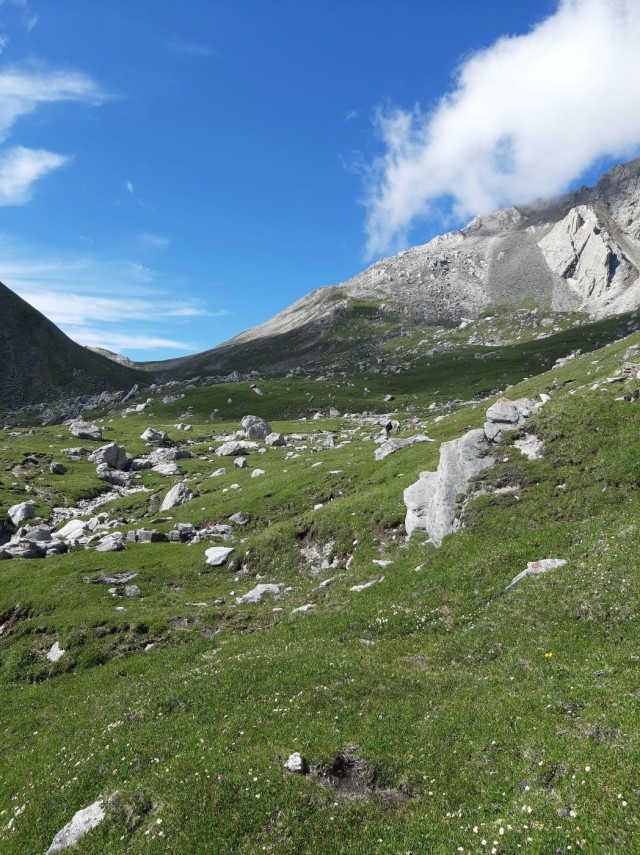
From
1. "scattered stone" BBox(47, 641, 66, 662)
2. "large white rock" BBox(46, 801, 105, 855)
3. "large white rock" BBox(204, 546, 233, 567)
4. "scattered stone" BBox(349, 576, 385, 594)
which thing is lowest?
"scattered stone" BBox(47, 641, 66, 662)

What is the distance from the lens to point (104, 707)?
2130 cm

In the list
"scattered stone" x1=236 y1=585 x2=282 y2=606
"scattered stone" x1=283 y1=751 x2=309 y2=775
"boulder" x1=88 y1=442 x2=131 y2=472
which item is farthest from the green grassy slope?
"boulder" x1=88 y1=442 x2=131 y2=472

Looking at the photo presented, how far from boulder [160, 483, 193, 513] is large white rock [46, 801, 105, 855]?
52992 mm

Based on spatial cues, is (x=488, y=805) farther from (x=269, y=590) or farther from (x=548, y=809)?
(x=269, y=590)

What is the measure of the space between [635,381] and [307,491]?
108 ft

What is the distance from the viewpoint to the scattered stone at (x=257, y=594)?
109 ft

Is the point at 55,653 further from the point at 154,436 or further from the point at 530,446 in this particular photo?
the point at 154,436

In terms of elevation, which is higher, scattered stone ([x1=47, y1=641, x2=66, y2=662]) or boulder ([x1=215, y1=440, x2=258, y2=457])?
boulder ([x1=215, y1=440, x2=258, y2=457])

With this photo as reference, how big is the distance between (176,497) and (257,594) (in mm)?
37353

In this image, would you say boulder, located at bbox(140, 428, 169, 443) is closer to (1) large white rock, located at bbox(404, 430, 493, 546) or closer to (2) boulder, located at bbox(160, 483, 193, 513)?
(2) boulder, located at bbox(160, 483, 193, 513)

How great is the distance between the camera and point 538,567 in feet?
70.0

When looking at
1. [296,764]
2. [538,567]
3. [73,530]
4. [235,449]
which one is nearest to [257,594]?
[538,567]

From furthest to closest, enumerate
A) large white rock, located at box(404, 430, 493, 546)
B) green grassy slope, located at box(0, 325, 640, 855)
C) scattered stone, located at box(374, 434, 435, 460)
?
1. scattered stone, located at box(374, 434, 435, 460)
2. large white rock, located at box(404, 430, 493, 546)
3. green grassy slope, located at box(0, 325, 640, 855)

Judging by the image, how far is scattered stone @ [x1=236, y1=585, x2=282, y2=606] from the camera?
33.3 metres
